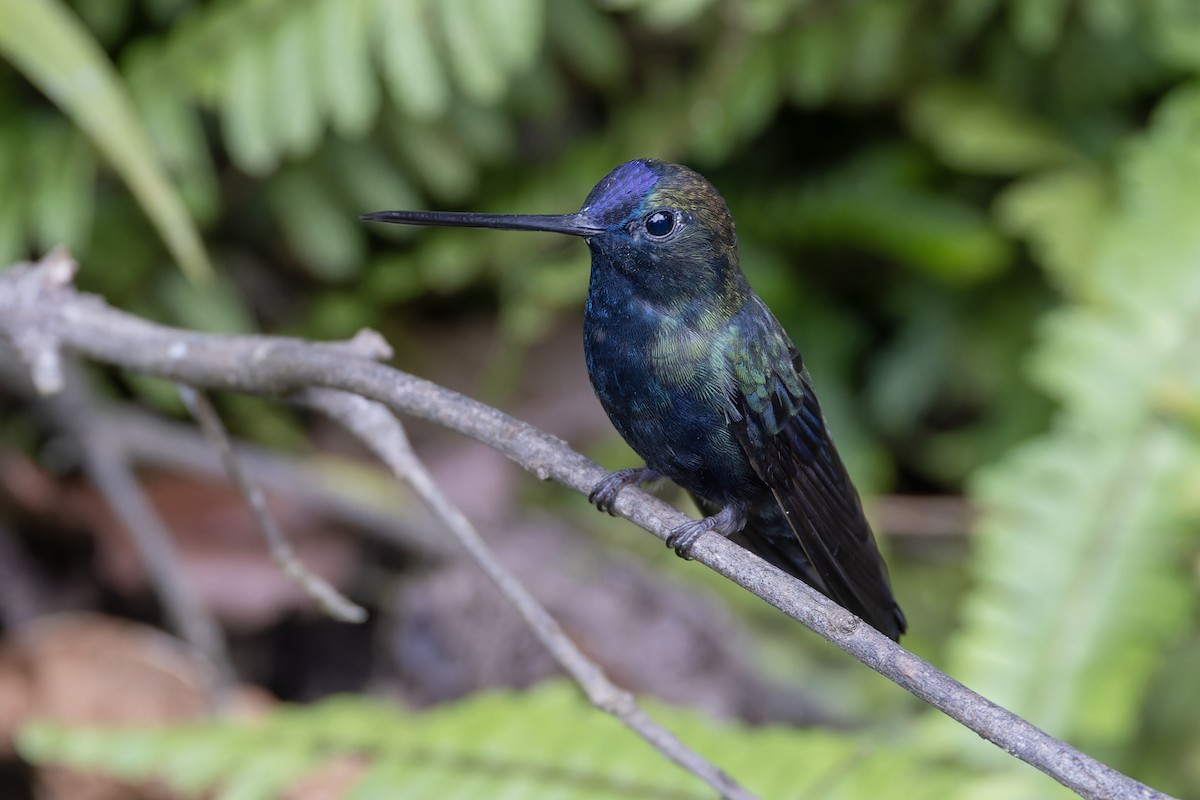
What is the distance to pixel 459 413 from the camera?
192cm

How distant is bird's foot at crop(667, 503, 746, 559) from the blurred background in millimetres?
977

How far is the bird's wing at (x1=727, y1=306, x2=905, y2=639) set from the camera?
2.04 metres

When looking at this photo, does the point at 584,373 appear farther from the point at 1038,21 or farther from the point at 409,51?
the point at 1038,21

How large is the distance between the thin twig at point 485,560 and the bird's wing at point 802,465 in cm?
39

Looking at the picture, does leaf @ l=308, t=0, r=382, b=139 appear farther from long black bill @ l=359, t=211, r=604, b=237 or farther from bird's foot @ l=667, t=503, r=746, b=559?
long black bill @ l=359, t=211, r=604, b=237

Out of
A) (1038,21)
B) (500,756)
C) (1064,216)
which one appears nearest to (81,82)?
(500,756)

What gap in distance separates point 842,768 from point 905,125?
286cm

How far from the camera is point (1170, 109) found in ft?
13.3

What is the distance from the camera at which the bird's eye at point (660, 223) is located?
1986 millimetres

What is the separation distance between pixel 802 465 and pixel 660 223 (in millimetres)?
470

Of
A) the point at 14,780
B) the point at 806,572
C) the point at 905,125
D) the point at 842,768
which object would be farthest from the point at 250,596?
the point at 905,125

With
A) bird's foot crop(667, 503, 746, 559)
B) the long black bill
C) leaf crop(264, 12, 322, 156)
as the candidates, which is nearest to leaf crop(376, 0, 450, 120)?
leaf crop(264, 12, 322, 156)

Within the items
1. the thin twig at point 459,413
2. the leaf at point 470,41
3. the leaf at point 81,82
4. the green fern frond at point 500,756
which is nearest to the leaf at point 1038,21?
the leaf at point 470,41

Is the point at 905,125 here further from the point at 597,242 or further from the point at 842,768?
the point at 597,242
